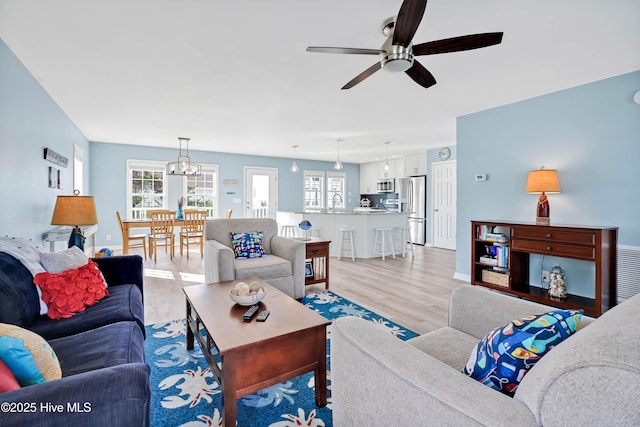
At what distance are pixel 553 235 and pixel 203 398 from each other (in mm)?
3458

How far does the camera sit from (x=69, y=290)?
1.80 metres

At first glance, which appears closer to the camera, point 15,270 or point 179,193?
point 15,270

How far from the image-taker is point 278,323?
169cm

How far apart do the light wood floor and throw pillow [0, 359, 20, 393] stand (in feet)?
6.63

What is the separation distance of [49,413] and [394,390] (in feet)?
3.03

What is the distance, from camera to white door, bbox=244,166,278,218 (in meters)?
8.29

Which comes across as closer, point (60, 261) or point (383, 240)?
point (60, 261)

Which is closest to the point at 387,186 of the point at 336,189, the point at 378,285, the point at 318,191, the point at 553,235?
the point at 336,189

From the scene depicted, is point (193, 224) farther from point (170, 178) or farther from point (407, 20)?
point (407, 20)

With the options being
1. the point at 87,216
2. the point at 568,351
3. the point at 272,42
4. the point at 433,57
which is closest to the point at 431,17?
the point at 433,57

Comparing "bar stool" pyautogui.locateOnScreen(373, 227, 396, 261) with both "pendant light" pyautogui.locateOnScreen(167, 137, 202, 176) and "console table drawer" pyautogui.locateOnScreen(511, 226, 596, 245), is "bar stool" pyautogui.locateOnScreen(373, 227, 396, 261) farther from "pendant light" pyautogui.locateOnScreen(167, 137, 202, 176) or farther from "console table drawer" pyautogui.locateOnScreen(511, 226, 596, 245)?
"pendant light" pyautogui.locateOnScreen(167, 137, 202, 176)

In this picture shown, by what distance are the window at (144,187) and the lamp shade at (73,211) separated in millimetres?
4207

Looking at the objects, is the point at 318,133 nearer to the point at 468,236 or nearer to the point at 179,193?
the point at 468,236

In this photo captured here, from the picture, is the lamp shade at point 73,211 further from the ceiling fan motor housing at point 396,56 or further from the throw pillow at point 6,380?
the ceiling fan motor housing at point 396,56
